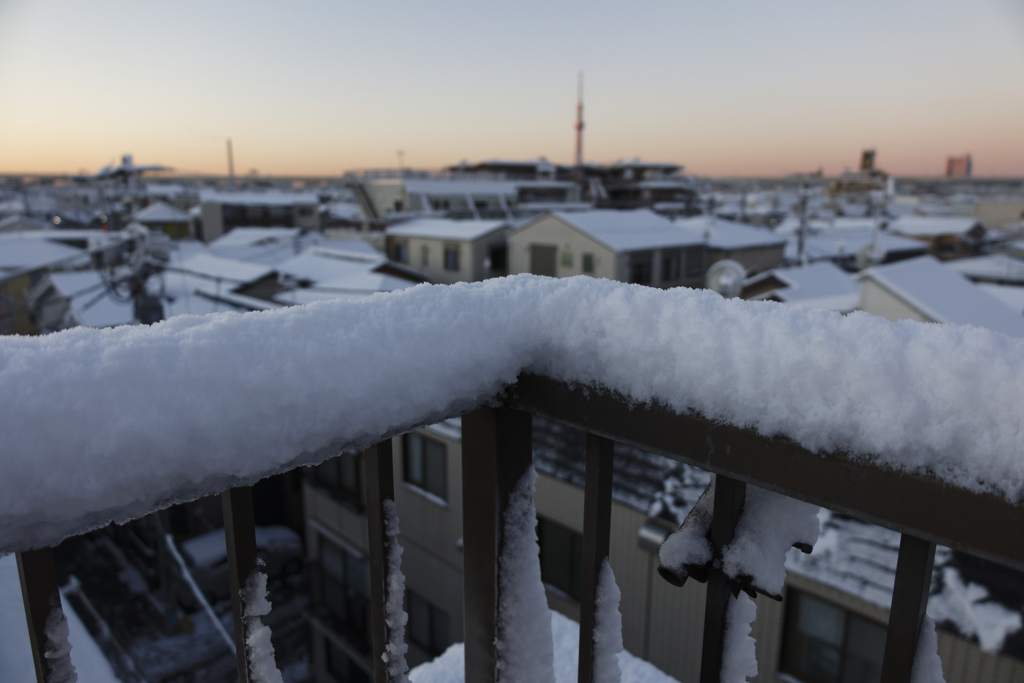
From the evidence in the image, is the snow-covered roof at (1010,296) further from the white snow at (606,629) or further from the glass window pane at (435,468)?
the white snow at (606,629)

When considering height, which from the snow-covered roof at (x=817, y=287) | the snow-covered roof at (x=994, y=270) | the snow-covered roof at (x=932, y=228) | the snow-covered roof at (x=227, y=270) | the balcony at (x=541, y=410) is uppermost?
the balcony at (x=541, y=410)

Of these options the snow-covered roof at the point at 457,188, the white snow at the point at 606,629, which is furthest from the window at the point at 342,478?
the snow-covered roof at the point at 457,188


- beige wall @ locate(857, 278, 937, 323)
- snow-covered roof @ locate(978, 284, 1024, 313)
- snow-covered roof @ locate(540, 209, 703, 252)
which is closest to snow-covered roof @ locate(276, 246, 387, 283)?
snow-covered roof @ locate(540, 209, 703, 252)

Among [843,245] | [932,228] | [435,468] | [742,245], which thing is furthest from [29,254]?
[932,228]

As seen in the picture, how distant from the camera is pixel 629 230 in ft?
63.9

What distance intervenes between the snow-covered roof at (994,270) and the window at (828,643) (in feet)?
53.1

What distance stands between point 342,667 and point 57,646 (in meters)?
10.0

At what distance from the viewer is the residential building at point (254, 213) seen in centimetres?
3478

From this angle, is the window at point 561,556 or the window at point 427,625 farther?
the window at point 427,625

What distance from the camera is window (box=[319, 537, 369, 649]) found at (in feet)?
29.7

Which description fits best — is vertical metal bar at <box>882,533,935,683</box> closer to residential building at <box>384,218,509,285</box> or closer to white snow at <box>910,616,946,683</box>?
white snow at <box>910,616,946,683</box>

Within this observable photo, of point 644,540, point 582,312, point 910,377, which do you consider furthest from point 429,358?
point 644,540

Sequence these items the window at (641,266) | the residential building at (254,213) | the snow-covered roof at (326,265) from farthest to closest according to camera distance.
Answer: the residential building at (254,213) < the window at (641,266) < the snow-covered roof at (326,265)

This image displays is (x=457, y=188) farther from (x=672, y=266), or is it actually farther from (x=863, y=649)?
(x=863, y=649)
